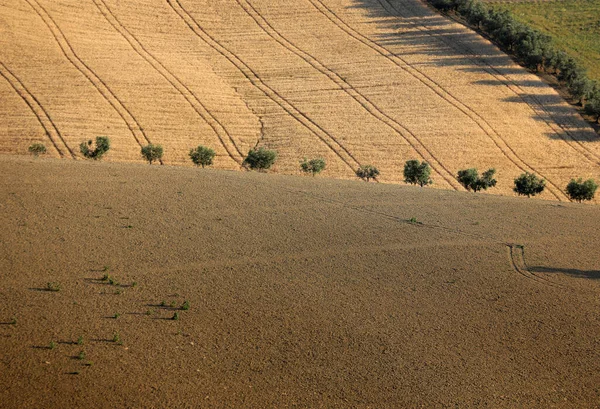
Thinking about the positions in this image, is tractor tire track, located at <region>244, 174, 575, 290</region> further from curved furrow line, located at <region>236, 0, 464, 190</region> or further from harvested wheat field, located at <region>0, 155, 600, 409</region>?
curved furrow line, located at <region>236, 0, 464, 190</region>

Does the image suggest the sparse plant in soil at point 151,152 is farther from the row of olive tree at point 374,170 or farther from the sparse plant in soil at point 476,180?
the sparse plant in soil at point 476,180

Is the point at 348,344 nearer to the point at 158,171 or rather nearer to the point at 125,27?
the point at 158,171

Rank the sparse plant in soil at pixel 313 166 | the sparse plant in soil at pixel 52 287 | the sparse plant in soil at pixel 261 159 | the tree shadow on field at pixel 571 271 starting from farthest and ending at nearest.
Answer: the sparse plant in soil at pixel 313 166
the sparse plant in soil at pixel 261 159
the tree shadow on field at pixel 571 271
the sparse plant in soil at pixel 52 287

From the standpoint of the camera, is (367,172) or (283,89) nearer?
(367,172)

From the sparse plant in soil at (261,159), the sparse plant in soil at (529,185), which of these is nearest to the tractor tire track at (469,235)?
the sparse plant in soil at (261,159)

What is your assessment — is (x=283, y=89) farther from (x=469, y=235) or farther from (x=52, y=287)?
(x=52, y=287)

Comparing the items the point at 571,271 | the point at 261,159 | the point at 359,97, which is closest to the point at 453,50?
the point at 359,97

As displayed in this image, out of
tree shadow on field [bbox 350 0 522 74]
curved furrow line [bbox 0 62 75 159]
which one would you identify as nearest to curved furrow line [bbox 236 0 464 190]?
tree shadow on field [bbox 350 0 522 74]
